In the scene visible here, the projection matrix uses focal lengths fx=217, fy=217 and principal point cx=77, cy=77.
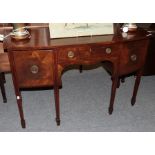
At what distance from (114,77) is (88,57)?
29 centimetres

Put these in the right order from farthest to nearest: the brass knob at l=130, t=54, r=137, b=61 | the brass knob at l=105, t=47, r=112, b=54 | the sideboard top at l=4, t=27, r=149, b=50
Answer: the brass knob at l=130, t=54, r=137, b=61, the brass knob at l=105, t=47, r=112, b=54, the sideboard top at l=4, t=27, r=149, b=50

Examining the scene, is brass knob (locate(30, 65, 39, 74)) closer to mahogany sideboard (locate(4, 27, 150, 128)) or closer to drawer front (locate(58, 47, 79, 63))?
mahogany sideboard (locate(4, 27, 150, 128))

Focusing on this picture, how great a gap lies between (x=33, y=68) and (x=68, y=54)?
0.23 metres

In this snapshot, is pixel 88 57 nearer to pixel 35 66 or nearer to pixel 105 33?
pixel 105 33

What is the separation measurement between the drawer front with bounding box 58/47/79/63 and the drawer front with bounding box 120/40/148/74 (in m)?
0.33

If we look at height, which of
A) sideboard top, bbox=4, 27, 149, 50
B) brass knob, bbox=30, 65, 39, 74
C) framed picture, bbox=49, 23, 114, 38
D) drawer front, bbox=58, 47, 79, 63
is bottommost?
brass knob, bbox=30, 65, 39, 74

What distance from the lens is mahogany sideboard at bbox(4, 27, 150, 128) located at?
1.26m

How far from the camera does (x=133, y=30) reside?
148 cm

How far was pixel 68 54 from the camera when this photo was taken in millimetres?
1305

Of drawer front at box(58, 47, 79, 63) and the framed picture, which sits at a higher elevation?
the framed picture

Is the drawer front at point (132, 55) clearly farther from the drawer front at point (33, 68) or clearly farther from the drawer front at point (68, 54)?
the drawer front at point (33, 68)

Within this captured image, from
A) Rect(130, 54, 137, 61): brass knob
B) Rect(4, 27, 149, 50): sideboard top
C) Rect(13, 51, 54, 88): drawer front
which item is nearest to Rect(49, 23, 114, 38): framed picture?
Rect(4, 27, 149, 50): sideboard top

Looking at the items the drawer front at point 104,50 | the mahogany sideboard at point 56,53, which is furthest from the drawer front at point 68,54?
the drawer front at point 104,50
